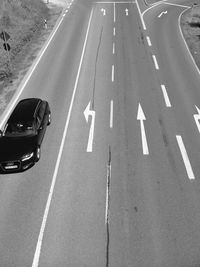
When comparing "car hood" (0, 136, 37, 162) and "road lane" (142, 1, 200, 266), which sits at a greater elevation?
"car hood" (0, 136, 37, 162)

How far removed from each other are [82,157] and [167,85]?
1112 centimetres

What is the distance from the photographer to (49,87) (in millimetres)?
26859

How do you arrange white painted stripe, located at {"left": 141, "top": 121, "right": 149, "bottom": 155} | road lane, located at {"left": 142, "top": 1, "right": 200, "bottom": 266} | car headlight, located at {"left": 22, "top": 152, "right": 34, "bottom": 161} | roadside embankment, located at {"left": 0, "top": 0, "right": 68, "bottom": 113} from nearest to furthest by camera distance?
road lane, located at {"left": 142, "top": 1, "right": 200, "bottom": 266}, car headlight, located at {"left": 22, "top": 152, "right": 34, "bottom": 161}, white painted stripe, located at {"left": 141, "top": 121, "right": 149, "bottom": 155}, roadside embankment, located at {"left": 0, "top": 0, "right": 68, "bottom": 113}

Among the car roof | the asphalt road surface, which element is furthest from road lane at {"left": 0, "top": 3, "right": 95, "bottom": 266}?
the car roof

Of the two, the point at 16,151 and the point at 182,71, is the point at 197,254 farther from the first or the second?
the point at 182,71

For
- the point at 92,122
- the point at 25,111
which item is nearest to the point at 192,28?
the point at 92,122

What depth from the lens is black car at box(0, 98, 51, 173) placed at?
56.7 ft

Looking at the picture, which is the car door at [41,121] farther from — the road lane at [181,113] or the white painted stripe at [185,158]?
the white painted stripe at [185,158]

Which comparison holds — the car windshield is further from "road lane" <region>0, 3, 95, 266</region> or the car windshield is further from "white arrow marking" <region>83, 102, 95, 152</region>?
"white arrow marking" <region>83, 102, 95, 152</region>

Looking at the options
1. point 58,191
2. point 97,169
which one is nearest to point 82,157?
point 97,169

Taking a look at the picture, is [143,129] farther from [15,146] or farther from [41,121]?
[15,146]

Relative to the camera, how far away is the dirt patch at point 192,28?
33.5 metres

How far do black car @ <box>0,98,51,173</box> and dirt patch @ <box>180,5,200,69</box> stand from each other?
53.4ft

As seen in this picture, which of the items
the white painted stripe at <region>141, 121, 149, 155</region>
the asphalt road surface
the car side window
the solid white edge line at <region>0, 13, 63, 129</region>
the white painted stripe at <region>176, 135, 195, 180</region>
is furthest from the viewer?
the solid white edge line at <region>0, 13, 63, 129</region>
